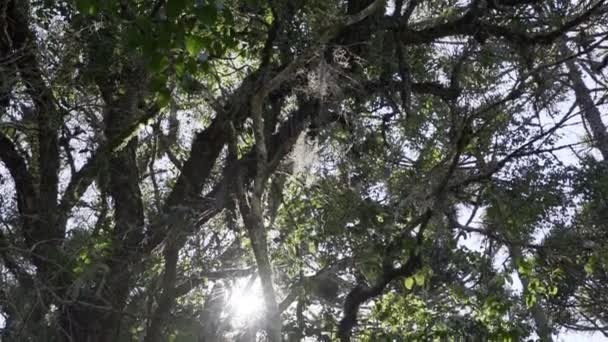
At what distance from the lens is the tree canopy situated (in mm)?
5102

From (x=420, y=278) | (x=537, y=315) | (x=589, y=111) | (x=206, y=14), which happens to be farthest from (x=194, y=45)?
(x=589, y=111)

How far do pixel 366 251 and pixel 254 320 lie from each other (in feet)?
3.35

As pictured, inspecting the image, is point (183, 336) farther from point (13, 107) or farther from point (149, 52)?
point (149, 52)

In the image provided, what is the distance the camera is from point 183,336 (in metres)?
5.46

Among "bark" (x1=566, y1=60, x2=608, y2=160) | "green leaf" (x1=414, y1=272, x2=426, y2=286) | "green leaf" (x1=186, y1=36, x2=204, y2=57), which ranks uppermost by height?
"bark" (x1=566, y1=60, x2=608, y2=160)

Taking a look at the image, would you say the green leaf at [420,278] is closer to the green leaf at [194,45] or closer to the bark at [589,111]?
the green leaf at [194,45]

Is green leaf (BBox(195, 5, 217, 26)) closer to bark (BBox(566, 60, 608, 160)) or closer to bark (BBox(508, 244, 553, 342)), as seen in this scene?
bark (BBox(508, 244, 553, 342))

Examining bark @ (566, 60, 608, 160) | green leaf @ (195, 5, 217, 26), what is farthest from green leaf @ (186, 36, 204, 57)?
bark @ (566, 60, 608, 160)

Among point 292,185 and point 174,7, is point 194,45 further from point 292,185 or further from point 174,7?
point 292,185

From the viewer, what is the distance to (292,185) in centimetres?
719

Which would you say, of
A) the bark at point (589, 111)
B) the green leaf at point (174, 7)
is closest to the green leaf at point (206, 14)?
the green leaf at point (174, 7)

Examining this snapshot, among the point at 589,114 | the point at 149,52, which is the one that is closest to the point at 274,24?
the point at 149,52

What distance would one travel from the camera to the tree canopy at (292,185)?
5.10 metres

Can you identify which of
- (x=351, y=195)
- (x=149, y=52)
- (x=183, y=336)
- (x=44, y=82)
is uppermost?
(x=44, y=82)
